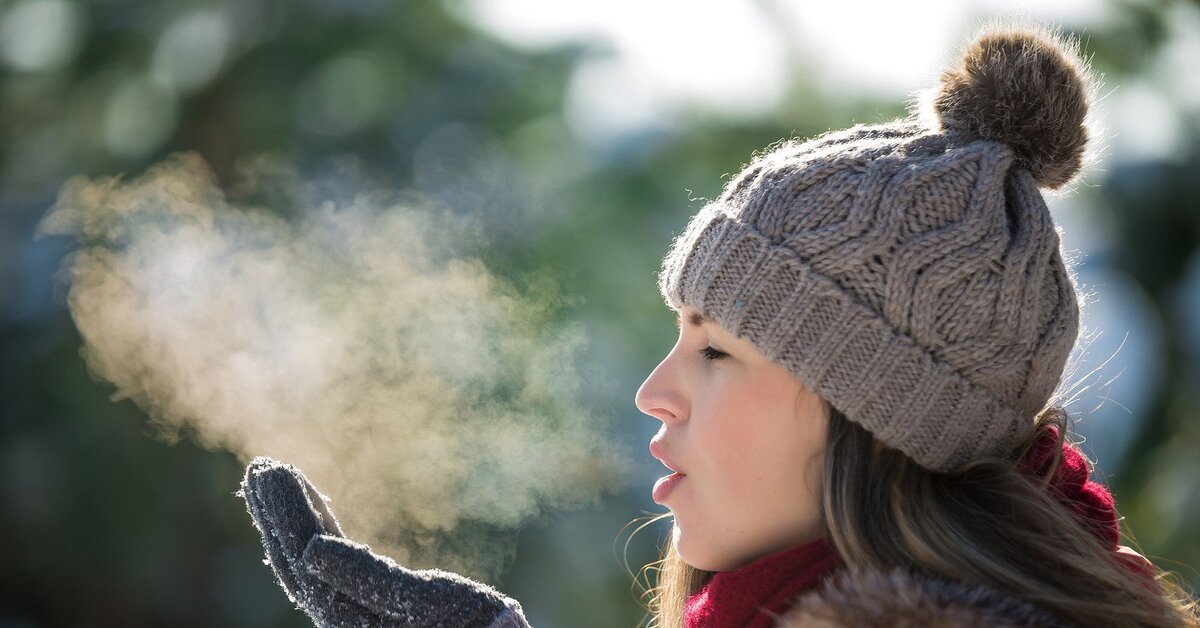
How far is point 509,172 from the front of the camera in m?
3.90

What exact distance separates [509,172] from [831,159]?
2.67m

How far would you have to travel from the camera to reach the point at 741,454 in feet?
4.36

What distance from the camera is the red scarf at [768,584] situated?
1267 mm

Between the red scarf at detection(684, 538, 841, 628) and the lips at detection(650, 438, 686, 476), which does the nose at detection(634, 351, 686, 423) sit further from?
the red scarf at detection(684, 538, 841, 628)

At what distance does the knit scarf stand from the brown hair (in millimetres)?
33

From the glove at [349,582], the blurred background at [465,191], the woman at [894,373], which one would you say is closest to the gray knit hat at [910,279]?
the woman at [894,373]

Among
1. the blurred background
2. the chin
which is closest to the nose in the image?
the chin

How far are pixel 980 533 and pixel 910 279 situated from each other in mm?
324

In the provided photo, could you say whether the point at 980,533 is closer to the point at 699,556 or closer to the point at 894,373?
the point at 894,373

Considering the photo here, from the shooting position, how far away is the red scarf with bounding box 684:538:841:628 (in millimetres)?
1267

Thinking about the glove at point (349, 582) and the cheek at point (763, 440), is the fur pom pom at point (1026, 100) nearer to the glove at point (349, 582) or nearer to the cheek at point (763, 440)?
the cheek at point (763, 440)

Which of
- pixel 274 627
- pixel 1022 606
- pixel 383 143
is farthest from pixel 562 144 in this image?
pixel 1022 606

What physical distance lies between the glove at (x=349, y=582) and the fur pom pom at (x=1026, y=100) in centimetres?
89

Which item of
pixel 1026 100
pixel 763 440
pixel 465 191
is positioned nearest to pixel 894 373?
pixel 763 440
